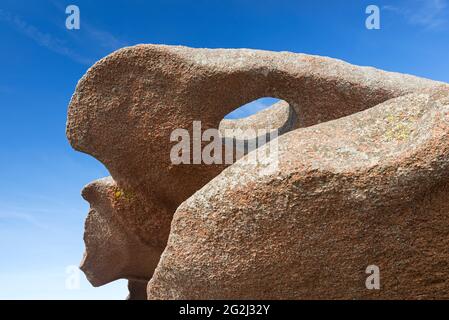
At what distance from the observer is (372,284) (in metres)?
4.42

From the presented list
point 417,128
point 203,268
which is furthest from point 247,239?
point 417,128

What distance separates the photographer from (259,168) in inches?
170

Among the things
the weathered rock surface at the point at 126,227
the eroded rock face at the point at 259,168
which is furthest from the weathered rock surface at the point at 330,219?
the weathered rock surface at the point at 126,227

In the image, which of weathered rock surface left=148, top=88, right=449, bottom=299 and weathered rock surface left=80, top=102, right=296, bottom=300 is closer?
weathered rock surface left=148, top=88, right=449, bottom=299

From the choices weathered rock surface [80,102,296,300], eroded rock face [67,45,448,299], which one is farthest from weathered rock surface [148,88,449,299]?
weathered rock surface [80,102,296,300]

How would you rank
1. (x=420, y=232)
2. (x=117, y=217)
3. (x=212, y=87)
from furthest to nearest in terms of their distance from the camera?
(x=117, y=217), (x=212, y=87), (x=420, y=232)

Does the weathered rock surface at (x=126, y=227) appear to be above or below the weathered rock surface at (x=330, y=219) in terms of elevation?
above

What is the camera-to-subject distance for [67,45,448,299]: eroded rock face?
4145 millimetres

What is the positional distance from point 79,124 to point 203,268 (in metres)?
2.76

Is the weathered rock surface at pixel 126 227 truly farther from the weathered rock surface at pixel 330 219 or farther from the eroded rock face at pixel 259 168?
the weathered rock surface at pixel 330 219

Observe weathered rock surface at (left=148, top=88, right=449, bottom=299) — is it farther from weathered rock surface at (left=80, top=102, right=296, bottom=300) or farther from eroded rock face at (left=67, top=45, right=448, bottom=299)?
weathered rock surface at (left=80, top=102, right=296, bottom=300)

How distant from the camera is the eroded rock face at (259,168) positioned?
4145 millimetres
